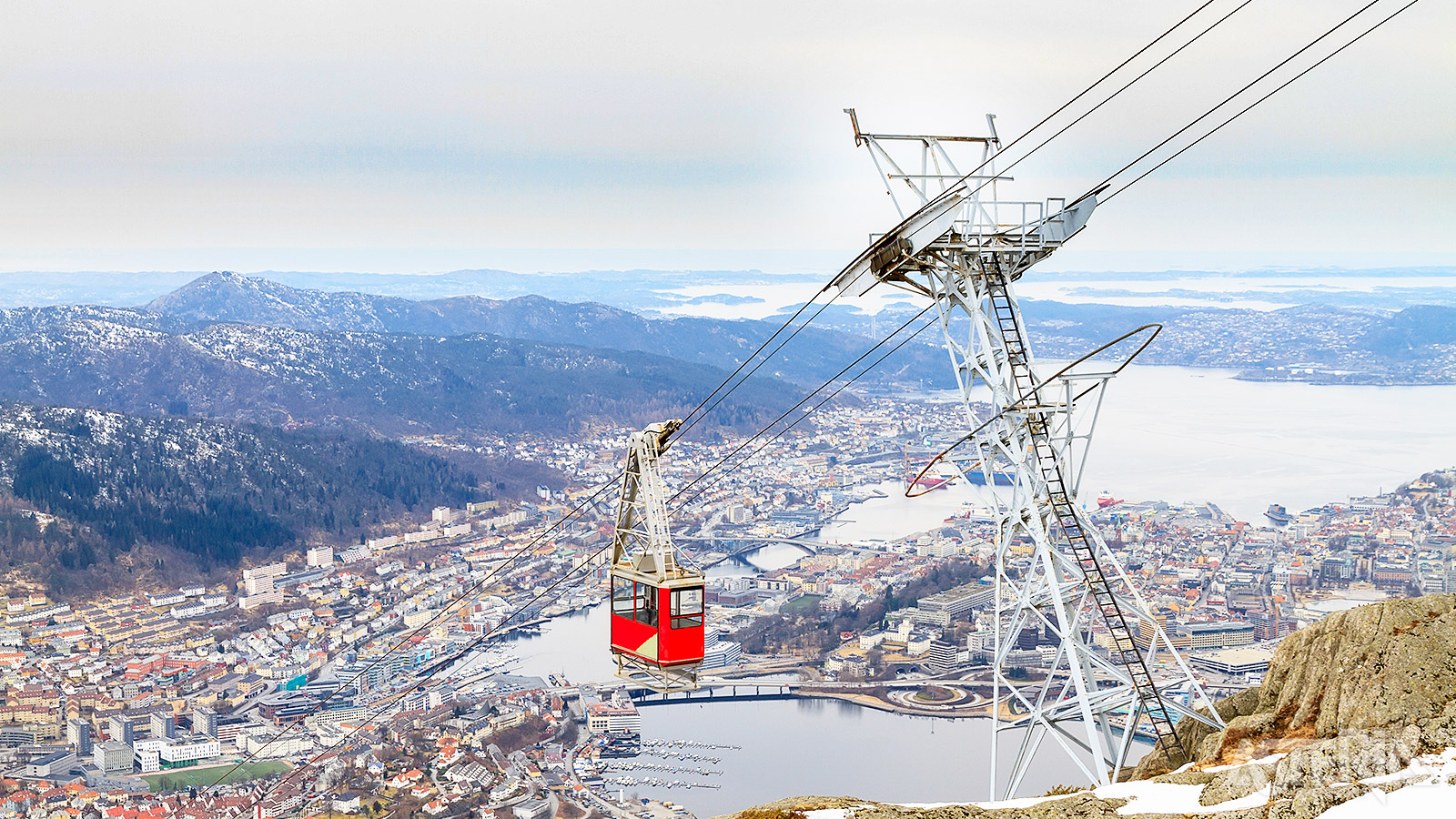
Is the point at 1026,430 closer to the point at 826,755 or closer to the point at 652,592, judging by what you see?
the point at 652,592

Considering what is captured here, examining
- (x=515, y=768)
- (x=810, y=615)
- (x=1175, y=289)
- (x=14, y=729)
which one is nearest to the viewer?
(x=515, y=768)

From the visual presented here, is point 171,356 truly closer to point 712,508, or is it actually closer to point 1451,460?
point 712,508

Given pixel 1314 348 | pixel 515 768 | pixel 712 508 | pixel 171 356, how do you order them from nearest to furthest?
pixel 515 768 < pixel 712 508 < pixel 1314 348 < pixel 171 356

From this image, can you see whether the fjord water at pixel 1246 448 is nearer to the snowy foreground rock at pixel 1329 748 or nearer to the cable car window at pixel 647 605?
the cable car window at pixel 647 605

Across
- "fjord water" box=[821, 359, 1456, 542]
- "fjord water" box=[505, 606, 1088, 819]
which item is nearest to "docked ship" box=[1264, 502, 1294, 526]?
"fjord water" box=[821, 359, 1456, 542]

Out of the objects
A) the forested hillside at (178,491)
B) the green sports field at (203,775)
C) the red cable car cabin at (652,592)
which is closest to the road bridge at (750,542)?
the forested hillside at (178,491)

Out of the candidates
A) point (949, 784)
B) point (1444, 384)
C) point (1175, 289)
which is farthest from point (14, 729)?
point (1175, 289)
